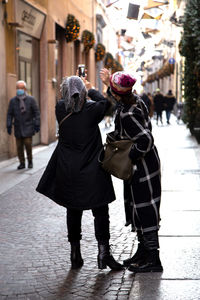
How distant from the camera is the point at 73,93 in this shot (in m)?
4.32

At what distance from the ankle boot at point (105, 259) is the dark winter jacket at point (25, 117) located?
22.3ft

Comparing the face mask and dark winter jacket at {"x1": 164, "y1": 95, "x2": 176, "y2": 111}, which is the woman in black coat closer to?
the face mask

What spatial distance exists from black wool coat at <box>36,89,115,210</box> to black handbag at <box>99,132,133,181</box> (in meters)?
0.13

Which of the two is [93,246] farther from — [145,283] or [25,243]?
[145,283]

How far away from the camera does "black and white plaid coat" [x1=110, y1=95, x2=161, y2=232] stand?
169 inches

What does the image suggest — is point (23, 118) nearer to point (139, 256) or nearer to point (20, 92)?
point (20, 92)

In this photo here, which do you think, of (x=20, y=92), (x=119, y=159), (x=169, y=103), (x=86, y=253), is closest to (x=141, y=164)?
(x=119, y=159)

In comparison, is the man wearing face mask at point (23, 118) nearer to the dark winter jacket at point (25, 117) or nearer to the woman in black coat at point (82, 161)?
the dark winter jacket at point (25, 117)

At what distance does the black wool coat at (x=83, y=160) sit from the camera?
4.40 m

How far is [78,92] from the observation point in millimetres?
4328

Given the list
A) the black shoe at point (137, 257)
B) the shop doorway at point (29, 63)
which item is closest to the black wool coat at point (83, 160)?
the black shoe at point (137, 257)

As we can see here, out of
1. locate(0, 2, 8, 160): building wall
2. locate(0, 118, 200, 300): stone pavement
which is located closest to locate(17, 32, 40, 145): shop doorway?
locate(0, 2, 8, 160): building wall

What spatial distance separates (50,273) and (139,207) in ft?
2.92

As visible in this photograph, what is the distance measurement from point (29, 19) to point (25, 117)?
4823mm
